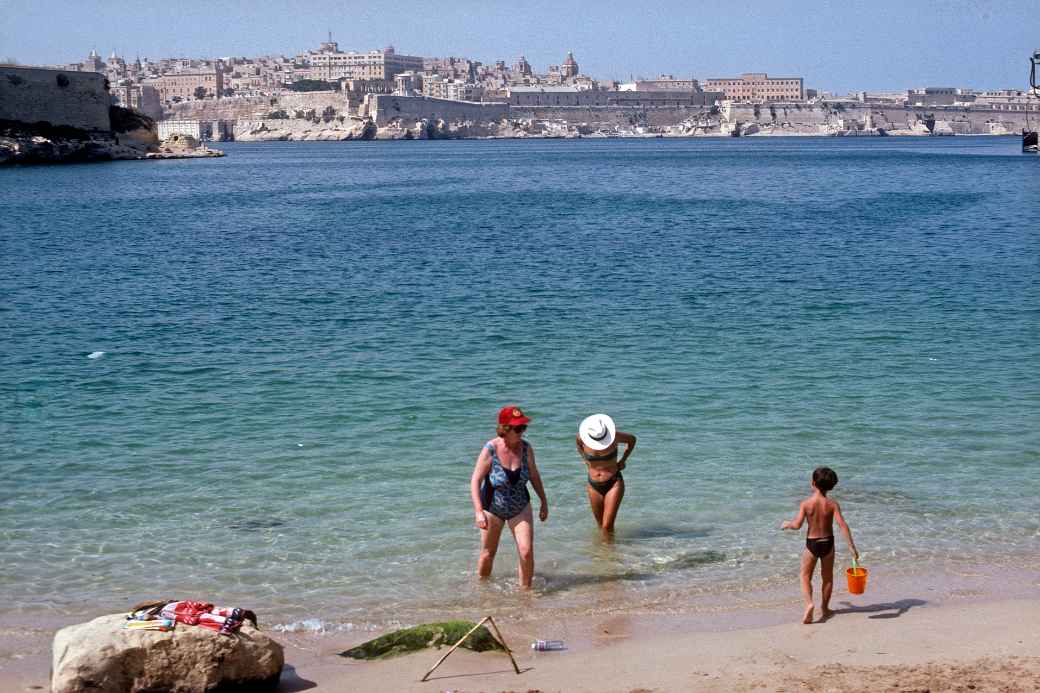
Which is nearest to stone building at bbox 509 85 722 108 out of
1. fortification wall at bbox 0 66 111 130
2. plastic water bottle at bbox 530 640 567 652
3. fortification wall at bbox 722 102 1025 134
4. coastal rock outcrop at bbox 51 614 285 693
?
fortification wall at bbox 722 102 1025 134

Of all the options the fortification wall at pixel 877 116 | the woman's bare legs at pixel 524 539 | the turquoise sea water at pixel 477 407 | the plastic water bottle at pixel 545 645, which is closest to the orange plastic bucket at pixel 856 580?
the turquoise sea water at pixel 477 407

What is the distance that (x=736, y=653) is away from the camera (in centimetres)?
520

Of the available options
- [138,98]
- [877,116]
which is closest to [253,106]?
[138,98]

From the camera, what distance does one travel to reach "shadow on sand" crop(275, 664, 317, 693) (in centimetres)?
494

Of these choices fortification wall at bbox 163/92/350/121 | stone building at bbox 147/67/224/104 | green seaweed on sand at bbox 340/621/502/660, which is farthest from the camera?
stone building at bbox 147/67/224/104

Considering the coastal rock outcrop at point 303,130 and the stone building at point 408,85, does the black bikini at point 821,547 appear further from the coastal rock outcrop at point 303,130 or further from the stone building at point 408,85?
the stone building at point 408,85

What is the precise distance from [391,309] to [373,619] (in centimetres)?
1046

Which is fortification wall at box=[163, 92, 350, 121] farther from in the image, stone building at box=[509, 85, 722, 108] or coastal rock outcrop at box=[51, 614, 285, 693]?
coastal rock outcrop at box=[51, 614, 285, 693]

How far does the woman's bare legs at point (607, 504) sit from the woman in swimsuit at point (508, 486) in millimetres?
833

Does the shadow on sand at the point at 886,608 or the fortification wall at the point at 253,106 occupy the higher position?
the fortification wall at the point at 253,106

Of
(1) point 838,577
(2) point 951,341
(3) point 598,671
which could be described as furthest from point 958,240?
(3) point 598,671

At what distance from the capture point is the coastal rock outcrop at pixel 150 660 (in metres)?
4.60

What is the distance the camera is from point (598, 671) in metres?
5.05

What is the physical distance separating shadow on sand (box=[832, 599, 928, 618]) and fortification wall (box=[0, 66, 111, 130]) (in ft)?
205
